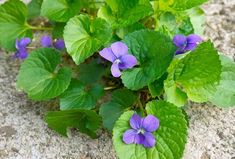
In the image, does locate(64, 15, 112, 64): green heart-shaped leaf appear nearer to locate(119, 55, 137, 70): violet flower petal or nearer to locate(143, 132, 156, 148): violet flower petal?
locate(119, 55, 137, 70): violet flower petal

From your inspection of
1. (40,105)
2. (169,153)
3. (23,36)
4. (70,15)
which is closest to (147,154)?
(169,153)

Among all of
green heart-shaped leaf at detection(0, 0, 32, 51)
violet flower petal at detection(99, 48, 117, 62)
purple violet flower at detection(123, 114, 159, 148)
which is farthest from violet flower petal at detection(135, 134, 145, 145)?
green heart-shaped leaf at detection(0, 0, 32, 51)

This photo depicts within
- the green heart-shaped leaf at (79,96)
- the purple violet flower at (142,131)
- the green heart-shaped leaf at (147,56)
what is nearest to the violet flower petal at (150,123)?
the purple violet flower at (142,131)

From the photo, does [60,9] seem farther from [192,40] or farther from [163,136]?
[163,136]

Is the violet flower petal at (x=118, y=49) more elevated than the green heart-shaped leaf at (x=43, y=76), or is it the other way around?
the violet flower petal at (x=118, y=49)

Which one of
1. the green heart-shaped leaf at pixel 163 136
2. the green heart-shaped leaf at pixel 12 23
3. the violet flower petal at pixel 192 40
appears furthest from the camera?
the green heart-shaped leaf at pixel 12 23

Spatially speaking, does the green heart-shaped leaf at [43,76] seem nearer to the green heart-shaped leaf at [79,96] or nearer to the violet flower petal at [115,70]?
the green heart-shaped leaf at [79,96]

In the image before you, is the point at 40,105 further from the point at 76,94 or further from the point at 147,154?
the point at 147,154

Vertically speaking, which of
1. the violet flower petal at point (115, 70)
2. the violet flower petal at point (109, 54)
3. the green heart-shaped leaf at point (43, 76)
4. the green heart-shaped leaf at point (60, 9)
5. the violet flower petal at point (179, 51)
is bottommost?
the green heart-shaped leaf at point (43, 76)
